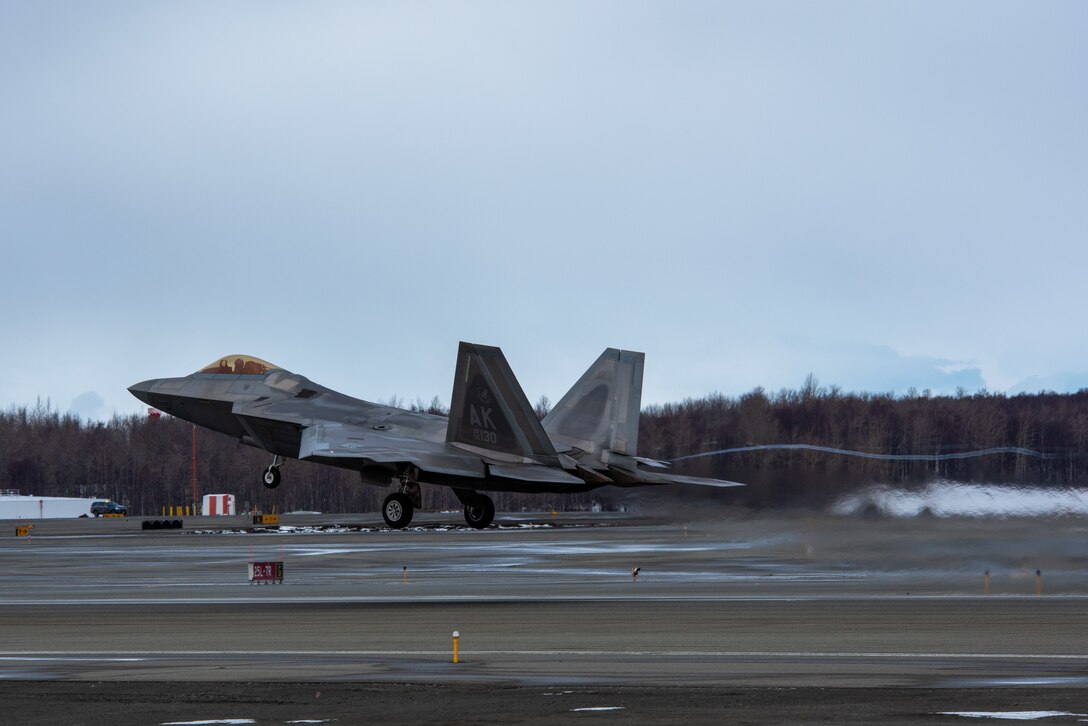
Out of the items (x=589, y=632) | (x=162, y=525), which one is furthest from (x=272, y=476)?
(x=162, y=525)

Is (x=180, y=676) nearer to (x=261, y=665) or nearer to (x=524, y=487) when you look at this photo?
(x=261, y=665)

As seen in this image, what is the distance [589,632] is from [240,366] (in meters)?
19.4

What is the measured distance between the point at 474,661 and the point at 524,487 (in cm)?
1427

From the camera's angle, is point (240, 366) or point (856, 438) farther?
point (856, 438)

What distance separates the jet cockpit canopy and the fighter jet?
3cm

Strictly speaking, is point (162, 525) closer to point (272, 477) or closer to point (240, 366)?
point (240, 366)

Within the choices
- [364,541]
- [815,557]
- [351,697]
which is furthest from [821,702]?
[364,541]

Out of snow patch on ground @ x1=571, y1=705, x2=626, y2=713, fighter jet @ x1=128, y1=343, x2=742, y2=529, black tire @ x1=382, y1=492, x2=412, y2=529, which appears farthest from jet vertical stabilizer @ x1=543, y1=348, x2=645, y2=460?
snow patch on ground @ x1=571, y1=705, x2=626, y2=713

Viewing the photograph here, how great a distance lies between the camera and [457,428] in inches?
1432

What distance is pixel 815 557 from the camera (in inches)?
1842

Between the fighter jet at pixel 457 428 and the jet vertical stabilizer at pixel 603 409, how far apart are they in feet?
0.10

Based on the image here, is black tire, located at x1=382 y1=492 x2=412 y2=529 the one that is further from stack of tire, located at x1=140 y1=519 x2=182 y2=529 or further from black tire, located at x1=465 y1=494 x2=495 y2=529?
stack of tire, located at x1=140 y1=519 x2=182 y2=529

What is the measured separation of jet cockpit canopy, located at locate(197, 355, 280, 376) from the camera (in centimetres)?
4081

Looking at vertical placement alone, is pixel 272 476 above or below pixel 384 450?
below
